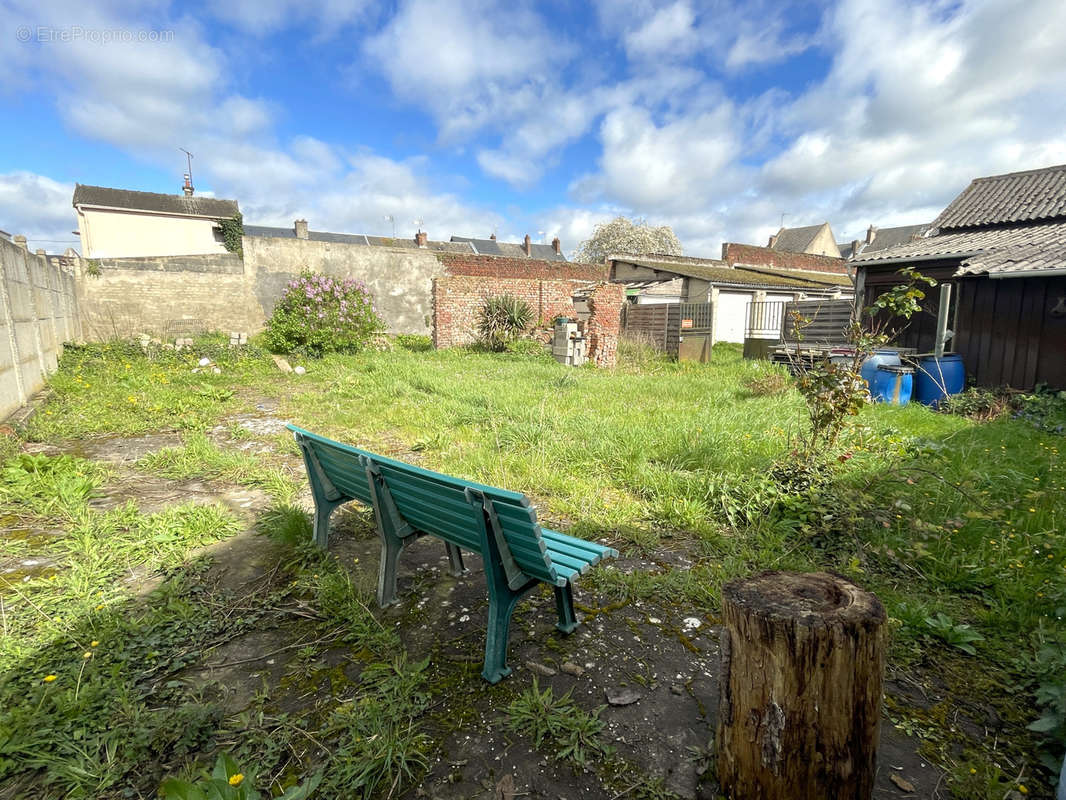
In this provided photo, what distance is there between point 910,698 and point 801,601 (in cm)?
101

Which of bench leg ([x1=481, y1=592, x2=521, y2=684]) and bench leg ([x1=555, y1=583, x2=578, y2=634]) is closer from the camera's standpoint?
bench leg ([x1=481, y1=592, x2=521, y2=684])

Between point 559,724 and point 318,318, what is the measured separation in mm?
11750

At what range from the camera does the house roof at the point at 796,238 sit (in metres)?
42.1

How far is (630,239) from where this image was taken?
40562 mm

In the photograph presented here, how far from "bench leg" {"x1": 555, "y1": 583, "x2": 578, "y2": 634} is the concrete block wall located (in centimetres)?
655

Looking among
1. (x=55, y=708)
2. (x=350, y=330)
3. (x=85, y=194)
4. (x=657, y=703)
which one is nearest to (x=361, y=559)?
(x=55, y=708)

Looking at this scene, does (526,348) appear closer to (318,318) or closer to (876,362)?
(318,318)

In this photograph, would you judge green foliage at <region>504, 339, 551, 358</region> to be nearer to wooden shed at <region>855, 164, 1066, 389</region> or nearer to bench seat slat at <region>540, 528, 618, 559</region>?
wooden shed at <region>855, 164, 1066, 389</region>

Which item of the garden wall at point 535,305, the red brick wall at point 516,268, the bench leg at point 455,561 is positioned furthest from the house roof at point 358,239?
the bench leg at point 455,561

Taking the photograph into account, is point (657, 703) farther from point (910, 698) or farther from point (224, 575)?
point (224, 575)

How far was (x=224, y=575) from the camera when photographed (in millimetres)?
3037

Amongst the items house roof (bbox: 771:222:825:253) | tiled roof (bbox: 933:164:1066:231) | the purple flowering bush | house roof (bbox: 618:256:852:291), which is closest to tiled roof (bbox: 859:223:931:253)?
house roof (bbox: 771:222:825:253)

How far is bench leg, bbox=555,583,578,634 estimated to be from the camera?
8.11 feet

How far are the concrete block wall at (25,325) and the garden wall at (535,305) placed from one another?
311 inches
